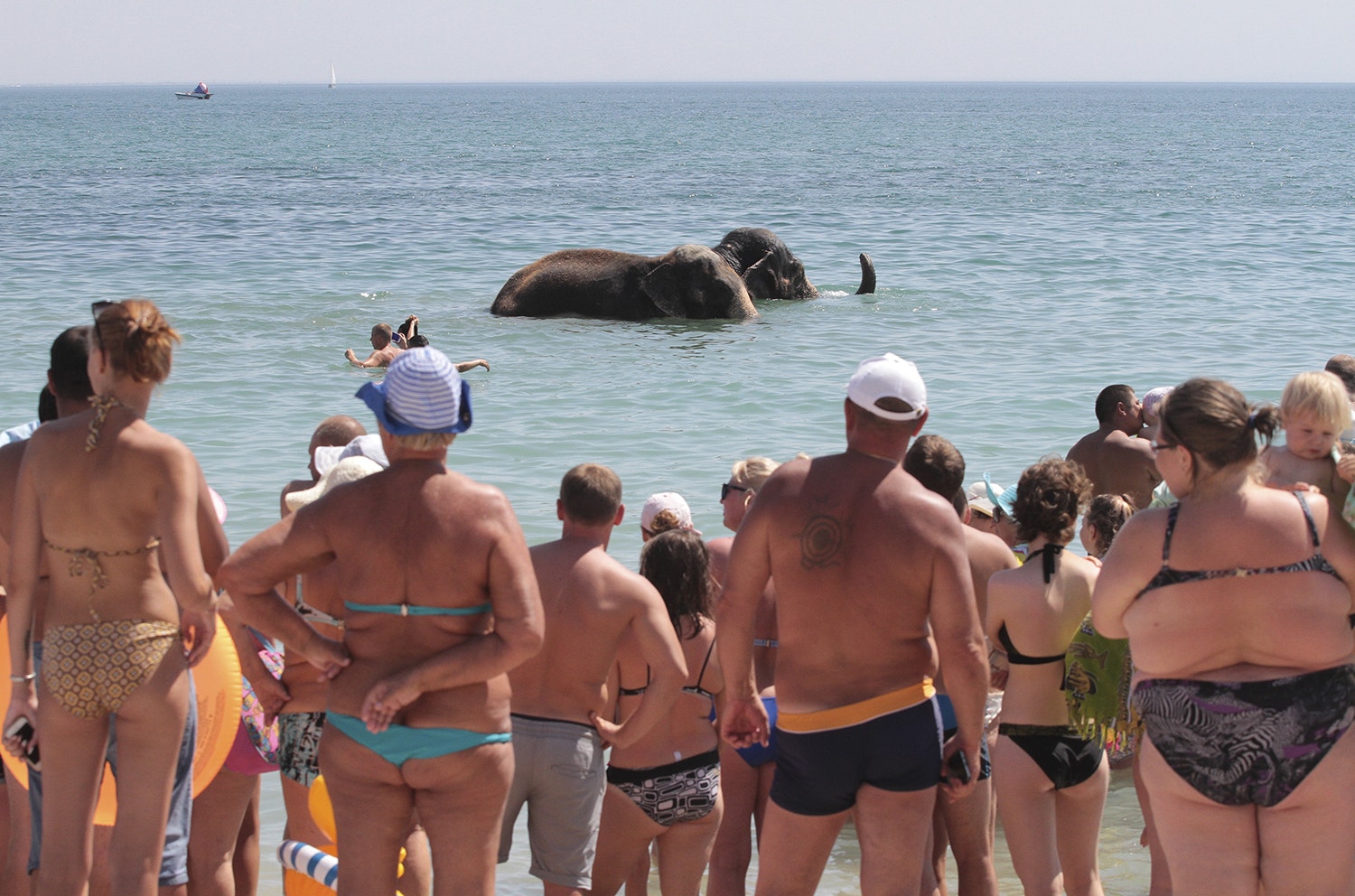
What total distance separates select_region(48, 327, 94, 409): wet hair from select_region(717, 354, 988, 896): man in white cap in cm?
175

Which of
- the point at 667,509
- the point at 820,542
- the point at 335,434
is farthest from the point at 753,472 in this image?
the point at 335,434

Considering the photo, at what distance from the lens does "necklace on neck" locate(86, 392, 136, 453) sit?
11.6ft

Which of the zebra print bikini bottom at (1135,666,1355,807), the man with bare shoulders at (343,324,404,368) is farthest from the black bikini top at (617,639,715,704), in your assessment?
the man with bare shoulders at (343,324,404,368)

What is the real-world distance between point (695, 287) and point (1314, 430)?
47.4 ft

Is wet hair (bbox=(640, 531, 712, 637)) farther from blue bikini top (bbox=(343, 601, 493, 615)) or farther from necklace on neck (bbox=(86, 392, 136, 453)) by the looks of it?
necklace on neck (bbox=(86, 392, 136, 453))

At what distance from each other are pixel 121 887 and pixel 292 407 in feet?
32.2

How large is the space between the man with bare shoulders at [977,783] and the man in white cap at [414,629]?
145cm

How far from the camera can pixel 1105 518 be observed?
16.3 ft

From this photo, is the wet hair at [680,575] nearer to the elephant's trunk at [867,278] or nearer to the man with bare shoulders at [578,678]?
the man with bare shoulders at [578,678]

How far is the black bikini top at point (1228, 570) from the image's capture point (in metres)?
3.34

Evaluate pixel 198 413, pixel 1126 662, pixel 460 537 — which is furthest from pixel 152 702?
pixel 198 413

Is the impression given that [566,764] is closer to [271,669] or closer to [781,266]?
[271,669]

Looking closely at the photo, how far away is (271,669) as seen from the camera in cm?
421

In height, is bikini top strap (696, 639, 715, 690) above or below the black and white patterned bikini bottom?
above
